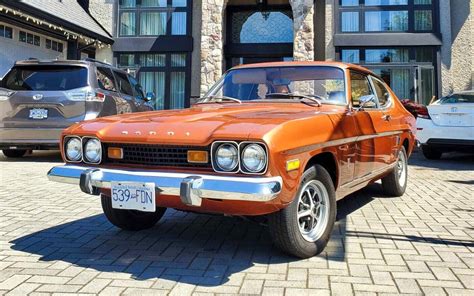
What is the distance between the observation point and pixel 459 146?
27.5 feet

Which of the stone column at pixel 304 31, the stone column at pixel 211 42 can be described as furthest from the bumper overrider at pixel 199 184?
the stone column at pixel 304 31

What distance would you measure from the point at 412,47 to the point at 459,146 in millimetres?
7113

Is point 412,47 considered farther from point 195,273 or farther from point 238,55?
point 195,273

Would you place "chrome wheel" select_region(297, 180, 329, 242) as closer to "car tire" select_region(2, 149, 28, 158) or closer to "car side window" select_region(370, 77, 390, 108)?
"car side window" select_region(370, 77, 390, 108)

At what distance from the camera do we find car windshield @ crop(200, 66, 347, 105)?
4.02 metres

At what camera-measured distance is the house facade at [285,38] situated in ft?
46.1

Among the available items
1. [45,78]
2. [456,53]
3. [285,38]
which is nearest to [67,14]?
[45,78]

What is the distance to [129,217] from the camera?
3.87 m

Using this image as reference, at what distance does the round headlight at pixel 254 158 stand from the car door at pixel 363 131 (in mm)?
1429

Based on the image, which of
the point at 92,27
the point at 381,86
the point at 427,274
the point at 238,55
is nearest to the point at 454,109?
the point at 381,86

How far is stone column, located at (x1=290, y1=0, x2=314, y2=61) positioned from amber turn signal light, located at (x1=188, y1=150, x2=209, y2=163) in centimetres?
1117

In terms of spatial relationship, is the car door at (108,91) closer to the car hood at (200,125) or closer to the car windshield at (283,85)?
the car windshield at (283,85)

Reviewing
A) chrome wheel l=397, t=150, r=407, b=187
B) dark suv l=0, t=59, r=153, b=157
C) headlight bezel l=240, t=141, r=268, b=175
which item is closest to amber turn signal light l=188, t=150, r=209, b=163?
headlight bezel l=240, t=141, r=268, b=175

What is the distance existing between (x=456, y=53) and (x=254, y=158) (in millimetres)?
14049
